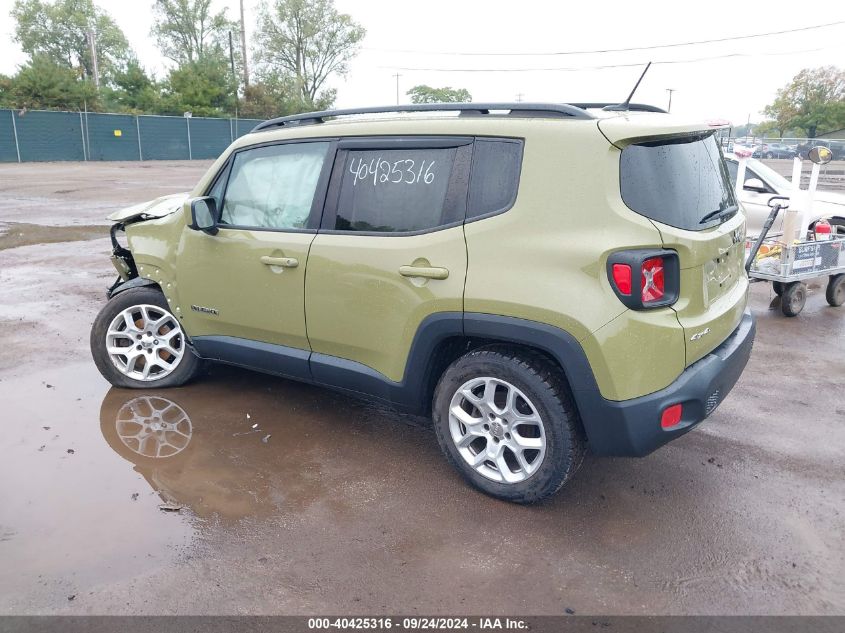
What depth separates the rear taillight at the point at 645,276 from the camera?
2.87m

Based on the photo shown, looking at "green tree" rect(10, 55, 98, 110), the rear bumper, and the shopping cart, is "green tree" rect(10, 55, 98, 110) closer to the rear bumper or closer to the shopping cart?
the shopping cart

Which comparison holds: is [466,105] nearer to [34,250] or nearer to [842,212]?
[842,212]

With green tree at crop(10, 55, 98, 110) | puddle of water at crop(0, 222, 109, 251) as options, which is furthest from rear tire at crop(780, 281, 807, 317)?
green tree at crop(10, 55, 98, 110)

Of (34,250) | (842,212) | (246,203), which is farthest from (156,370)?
(842,212)

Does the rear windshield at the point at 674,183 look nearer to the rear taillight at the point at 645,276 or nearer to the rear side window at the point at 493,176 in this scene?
the rear taillight at the point at 645,276

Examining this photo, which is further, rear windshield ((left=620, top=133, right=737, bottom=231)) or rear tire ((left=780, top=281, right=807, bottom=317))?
rear tire ((left=780, top=281, right=807, bottom=317))

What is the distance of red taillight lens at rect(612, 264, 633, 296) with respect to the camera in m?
2.87

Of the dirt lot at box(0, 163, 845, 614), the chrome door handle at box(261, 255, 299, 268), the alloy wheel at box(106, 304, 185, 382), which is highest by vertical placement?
the chrome door handle at box(261, 255, 299, 268)

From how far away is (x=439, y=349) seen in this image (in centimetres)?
347

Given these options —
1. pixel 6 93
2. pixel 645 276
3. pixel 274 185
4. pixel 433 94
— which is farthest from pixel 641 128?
pixel 433 94

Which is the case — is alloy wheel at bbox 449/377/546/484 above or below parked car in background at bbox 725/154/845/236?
below

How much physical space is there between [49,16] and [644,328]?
258 feet

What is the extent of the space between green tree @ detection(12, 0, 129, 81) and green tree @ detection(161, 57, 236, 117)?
77.6 feet

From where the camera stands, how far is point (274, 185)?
4.12 m
